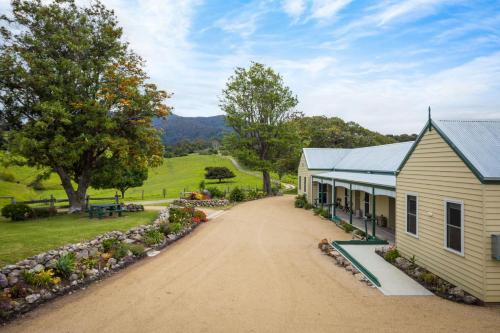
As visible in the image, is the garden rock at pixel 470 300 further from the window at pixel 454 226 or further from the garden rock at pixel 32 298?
the garden rock at pixel 32 298

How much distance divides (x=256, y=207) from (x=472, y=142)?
20512 mm

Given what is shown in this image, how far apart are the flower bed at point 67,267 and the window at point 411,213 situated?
1008 centimetres

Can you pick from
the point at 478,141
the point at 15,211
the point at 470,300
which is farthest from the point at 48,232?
the point at 478,141

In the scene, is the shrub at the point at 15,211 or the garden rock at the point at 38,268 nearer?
the garden rock at the point at 38,268

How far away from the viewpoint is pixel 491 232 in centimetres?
806

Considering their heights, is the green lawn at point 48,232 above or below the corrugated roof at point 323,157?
below

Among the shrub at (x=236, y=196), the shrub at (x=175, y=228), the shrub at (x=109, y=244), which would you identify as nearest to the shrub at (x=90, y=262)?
the shrub at (x=109, y=244)

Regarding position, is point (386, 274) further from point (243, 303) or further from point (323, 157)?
point (323, 157)

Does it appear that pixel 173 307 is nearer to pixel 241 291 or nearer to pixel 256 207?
pixel 241 291

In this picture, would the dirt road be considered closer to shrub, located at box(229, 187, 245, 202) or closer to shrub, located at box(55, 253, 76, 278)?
shrub, located at box(55, 253, 76, 278)

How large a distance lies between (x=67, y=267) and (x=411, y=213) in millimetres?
11513

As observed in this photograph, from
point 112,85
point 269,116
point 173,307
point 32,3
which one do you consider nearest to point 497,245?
point 173,307

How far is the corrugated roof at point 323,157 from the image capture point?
2977 cm

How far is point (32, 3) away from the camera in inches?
683
